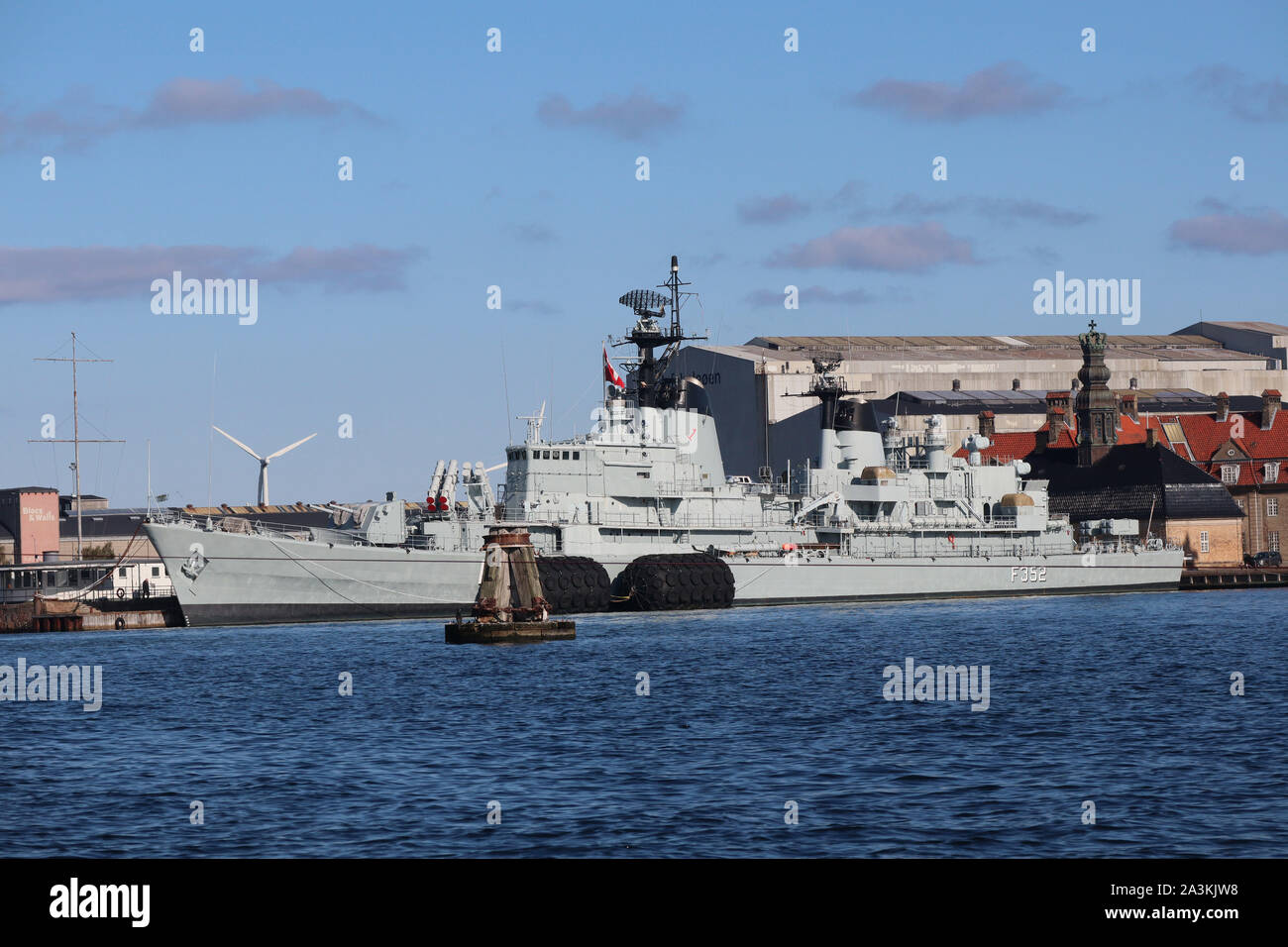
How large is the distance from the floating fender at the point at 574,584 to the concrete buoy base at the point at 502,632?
361 inches

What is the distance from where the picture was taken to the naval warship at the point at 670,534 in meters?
63.5

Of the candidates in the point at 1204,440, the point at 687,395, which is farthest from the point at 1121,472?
→ the point at 687,395

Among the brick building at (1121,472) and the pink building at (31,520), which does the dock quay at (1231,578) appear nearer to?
the brick building at (1121,472)

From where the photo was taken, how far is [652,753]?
28.7m

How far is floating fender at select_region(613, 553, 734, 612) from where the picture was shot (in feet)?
217

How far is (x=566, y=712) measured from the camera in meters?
Result: 34.5

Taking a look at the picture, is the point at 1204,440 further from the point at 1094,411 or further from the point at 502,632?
the point at 502,632

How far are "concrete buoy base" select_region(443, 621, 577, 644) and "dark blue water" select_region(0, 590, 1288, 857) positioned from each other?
31.6 inches

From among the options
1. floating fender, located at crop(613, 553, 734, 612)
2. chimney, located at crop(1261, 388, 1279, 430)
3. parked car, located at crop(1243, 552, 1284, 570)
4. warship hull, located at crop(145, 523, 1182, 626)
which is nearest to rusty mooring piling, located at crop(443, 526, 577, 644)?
warship hull, located at crop(145, 523, 1182, 626)

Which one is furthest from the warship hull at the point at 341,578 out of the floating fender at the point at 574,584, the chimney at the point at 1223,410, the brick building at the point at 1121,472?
the chimney at the point at 1223,410

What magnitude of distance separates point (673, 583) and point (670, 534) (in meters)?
6.10

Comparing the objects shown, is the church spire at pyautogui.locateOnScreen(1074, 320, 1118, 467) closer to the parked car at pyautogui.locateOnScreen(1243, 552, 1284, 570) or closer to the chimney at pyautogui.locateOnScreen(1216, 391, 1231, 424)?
the chimney at pyautogui.locateOnScreen(1216, 391, 1231, 424)
